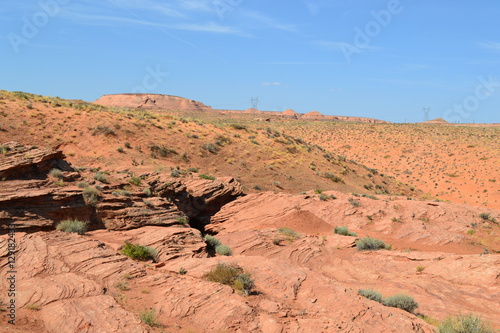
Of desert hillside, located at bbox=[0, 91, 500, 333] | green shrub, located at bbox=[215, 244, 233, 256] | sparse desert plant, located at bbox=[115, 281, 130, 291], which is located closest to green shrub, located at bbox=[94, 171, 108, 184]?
desert hillside, located at bbox=[0, 91, 500, 333]

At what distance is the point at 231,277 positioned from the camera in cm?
936

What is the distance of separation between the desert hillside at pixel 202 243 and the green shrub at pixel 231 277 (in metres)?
0.03

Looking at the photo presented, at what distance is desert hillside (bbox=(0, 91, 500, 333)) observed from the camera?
773 cm

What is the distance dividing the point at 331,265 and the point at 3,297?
979 cm

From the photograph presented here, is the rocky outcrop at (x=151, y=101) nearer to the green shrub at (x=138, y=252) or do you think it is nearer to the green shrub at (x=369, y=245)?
the green shrub at (x=369, y=245)

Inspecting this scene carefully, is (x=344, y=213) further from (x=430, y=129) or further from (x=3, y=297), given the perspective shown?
(x=430, y=129)

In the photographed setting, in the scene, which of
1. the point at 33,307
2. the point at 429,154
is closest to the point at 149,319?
the point at 33,307

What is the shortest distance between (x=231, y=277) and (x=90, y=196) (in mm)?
7761

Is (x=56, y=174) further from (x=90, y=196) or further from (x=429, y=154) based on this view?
(x=429, y=154)

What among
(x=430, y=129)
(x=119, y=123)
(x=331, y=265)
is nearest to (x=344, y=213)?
(x=331, y=265)

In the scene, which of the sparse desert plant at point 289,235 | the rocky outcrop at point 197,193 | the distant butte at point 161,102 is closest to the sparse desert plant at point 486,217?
the sparse desert plant at point 289,235

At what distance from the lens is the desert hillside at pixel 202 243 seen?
7734 mm

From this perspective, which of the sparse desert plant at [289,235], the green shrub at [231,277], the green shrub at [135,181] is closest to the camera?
the green shrub at [231,277]

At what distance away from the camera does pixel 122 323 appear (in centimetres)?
665
